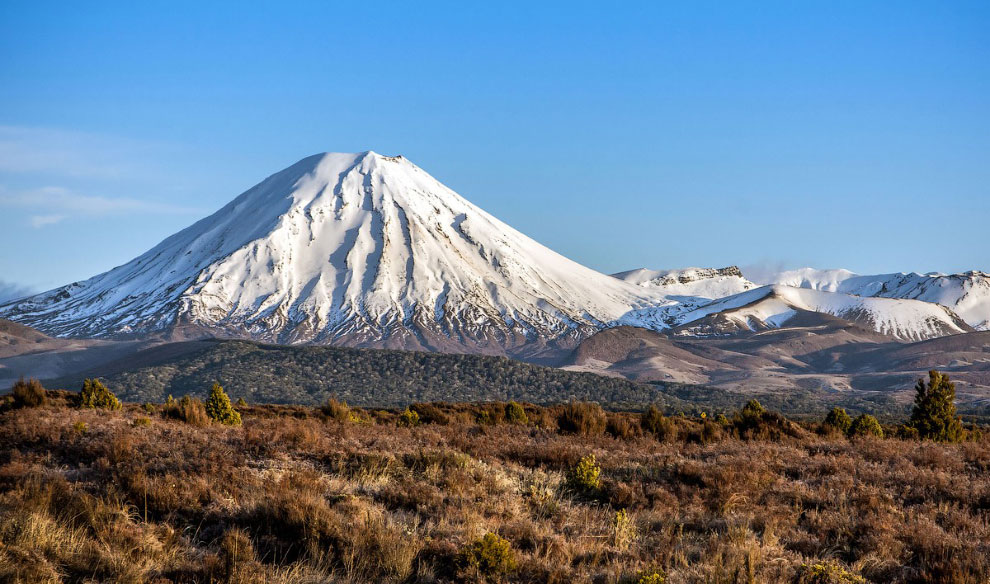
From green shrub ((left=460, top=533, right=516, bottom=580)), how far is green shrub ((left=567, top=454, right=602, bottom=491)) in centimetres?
344

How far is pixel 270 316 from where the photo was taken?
583 feet

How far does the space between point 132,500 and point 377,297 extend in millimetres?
180494

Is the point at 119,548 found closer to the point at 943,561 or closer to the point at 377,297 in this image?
the point at 943,561

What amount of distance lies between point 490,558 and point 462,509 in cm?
174

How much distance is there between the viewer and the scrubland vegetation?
8.09 metres

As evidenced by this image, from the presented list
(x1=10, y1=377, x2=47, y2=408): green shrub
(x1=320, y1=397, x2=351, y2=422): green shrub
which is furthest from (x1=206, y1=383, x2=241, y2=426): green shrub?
(x1=10, y1=377, x2=47, y2=408): green shrub

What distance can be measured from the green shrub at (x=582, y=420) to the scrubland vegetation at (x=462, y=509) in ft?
11.9

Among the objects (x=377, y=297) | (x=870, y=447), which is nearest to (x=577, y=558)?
(x=870, y=447)

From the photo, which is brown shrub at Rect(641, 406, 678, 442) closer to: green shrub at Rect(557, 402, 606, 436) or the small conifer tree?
green shrub at Rect(557, 402, 606, 436)

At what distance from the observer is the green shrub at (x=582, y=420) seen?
1883 centimetres

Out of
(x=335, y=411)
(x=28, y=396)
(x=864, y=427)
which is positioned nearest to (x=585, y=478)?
(x=335, y=411)

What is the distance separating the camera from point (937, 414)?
25516 millimetres

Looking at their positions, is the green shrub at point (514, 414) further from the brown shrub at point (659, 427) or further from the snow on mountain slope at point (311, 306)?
the snow on mountain slope at point (311, 306)

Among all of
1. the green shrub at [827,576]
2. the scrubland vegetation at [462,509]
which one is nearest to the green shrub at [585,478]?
the scrubland vegetation at [462,509]
